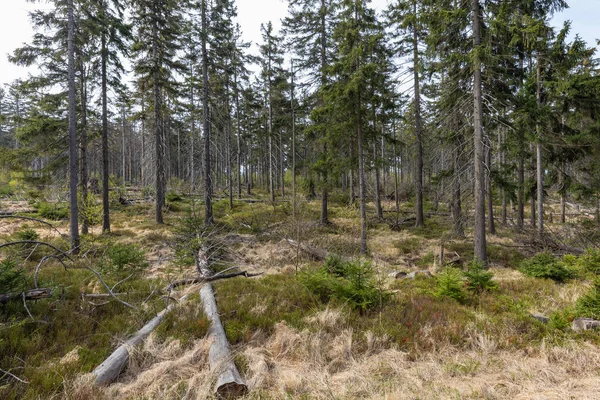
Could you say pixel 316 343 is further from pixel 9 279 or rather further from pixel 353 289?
pixel 9 279

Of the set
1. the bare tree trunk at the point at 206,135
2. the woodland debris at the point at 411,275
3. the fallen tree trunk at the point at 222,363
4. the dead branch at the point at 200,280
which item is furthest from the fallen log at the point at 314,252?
the fallen tree trunk at the point at 222,363

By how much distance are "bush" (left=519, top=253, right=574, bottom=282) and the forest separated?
6 centimetres

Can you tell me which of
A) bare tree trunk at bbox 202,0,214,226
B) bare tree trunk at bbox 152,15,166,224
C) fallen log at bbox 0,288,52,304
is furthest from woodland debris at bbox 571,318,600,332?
bare tree trunk at bbox 152,15,166,224

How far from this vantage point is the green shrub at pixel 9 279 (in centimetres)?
471

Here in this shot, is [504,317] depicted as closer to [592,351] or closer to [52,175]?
[592,351]

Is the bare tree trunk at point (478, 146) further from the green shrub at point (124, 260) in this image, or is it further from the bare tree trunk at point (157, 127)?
the bare tree trunk at point (157, 127)

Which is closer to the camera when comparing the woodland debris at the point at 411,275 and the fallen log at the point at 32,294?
the fallen log at the point at 32,294

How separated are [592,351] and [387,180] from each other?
2899cm

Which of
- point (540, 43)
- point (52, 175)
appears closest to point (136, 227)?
point (52, 175)

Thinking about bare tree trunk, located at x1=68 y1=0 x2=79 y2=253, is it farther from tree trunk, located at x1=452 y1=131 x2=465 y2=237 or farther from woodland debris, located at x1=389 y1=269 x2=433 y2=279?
tree trunk, located at x1=452 y1=131 x2=465 y2=237

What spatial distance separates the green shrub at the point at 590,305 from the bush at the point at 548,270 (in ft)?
11.0

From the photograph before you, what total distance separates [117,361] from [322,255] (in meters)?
8.55

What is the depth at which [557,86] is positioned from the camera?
11.8m

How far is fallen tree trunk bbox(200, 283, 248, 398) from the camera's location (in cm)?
345
